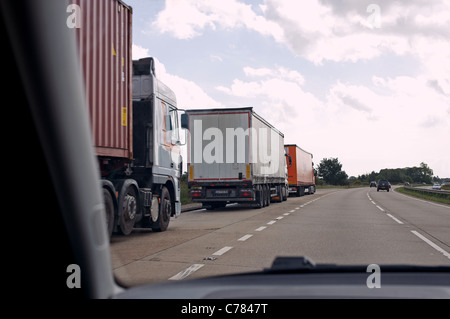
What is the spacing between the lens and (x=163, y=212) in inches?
439

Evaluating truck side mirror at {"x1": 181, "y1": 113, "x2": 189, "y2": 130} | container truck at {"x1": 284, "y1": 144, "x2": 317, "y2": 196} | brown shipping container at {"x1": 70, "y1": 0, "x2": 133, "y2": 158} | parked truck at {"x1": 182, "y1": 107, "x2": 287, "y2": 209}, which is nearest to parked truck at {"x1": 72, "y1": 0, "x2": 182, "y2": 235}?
brown shipping container at {"x1": 70, "y1": 0, "x2": 133, "y2": 158}

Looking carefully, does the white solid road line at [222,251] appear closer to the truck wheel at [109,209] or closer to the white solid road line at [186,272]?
the white solid road line at [186,272]

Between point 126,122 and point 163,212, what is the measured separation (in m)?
2.80

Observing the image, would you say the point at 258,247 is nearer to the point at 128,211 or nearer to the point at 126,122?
the point at 128,211

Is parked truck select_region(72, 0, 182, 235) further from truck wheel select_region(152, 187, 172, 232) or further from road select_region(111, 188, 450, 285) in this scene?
road select_region(111, 188, 450, 285)

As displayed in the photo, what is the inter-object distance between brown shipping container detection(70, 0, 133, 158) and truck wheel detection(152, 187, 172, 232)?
1997 millimetres

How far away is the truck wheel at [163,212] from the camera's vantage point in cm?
1098

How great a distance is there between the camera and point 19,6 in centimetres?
234

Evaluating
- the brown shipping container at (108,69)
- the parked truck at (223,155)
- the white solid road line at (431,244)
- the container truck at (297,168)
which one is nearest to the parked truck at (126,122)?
the brown shipping container at (108,69)

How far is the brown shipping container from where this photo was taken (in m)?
7.48

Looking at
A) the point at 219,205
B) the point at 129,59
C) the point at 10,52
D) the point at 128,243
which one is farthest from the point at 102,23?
the point at 219,205

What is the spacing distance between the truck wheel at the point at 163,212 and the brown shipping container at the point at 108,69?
200cm
